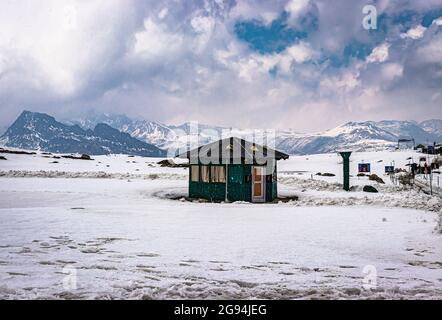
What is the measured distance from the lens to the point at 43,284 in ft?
18.5

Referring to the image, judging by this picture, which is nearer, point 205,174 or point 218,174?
point 218,174

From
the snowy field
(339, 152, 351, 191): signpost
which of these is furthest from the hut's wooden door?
the snowy field

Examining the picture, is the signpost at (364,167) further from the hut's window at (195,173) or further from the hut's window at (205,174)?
Answer: the hut's window at (195,173)

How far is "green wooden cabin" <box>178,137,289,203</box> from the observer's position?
23.2 m

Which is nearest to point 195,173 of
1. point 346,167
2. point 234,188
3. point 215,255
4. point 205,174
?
point 205,174

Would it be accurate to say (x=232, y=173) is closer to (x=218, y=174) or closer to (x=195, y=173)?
(x=218, y=174)

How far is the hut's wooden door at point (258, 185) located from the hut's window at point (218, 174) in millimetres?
1861

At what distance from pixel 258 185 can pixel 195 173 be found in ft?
13.3

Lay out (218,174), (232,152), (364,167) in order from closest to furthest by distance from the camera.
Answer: (232,152)
(218,174)
(364,167)

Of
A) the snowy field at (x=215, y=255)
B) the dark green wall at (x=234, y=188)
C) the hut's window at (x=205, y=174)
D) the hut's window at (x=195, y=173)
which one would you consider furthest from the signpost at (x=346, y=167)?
the snowy field at (x=215, y=255)

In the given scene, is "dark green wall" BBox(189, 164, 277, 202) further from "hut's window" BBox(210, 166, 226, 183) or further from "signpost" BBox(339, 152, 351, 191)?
"signpost" BBox(339, 152, 351, 191)

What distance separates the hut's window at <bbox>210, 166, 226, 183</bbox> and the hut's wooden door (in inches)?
73.3

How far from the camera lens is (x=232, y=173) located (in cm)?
2339
